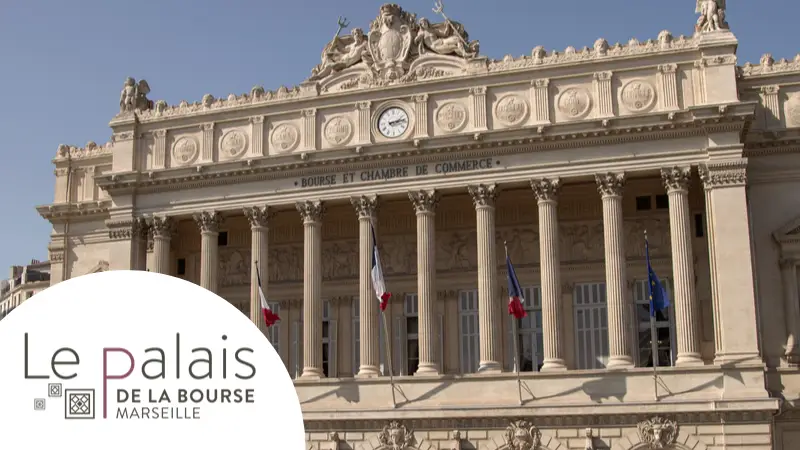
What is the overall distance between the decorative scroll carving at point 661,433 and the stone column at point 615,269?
7.93 feet

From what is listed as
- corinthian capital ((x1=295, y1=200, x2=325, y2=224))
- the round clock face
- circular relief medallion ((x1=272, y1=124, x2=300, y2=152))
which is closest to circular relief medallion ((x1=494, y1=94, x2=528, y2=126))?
the round clock face

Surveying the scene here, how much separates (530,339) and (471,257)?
173 inches

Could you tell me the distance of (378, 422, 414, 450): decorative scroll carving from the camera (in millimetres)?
40469

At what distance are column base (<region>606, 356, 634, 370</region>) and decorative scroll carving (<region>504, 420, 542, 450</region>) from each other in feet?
11.9

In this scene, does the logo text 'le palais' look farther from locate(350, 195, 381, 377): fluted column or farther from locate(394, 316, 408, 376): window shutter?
locate(394, 316, 408, 376): window shutter

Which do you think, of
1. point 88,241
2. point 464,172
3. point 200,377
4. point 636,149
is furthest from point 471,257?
point 200,377

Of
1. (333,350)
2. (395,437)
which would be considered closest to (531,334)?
(395,437)

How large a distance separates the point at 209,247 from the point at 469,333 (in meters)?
11.8

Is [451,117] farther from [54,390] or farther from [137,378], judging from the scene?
[54,390]

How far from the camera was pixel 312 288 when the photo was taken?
145ft

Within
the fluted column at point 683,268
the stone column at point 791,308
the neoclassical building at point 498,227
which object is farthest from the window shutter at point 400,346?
the stone column at point 791,308

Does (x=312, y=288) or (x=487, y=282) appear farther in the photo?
(x=312, y=288)

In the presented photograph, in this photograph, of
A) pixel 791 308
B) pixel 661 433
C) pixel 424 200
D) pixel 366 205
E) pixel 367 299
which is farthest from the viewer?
pixel 366 205

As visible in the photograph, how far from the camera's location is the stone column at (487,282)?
41.1 meters
